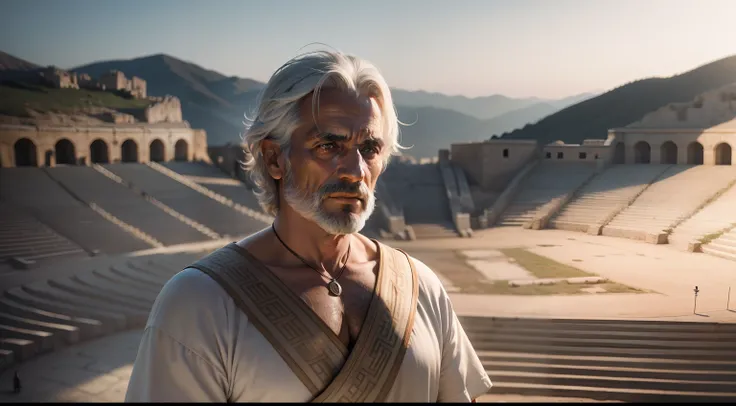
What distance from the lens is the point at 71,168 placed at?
16625 millimetres

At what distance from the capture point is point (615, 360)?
22.0 feet

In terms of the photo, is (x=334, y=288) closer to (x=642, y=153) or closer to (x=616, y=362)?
(x=616, y=362)

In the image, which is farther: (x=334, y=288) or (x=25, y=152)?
(x=25, y=152)

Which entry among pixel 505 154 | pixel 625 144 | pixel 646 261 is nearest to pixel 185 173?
pixel 505 154

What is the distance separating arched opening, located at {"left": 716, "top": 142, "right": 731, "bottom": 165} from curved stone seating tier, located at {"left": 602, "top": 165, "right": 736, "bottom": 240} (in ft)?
0.47

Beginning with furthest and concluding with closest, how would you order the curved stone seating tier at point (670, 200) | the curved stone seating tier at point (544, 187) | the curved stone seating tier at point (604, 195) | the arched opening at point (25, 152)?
the arched opening at point (25, 152) < the curved stone seating tier at point (544, 187) < the curved stone seating tier at point (604, 195) < the curved stone seating tier at point (670, 200)

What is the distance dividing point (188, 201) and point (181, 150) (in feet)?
18.3

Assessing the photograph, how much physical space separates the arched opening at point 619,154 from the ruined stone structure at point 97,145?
13284mm

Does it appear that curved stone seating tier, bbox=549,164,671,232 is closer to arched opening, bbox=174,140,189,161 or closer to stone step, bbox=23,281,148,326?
stone step, bbox=23,281,148,326

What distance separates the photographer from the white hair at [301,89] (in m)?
1.68

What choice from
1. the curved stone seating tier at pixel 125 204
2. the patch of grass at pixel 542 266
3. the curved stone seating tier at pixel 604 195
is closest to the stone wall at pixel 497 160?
the curved stone seating tier at pixel 604 195

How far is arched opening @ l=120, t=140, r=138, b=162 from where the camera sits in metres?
20.1

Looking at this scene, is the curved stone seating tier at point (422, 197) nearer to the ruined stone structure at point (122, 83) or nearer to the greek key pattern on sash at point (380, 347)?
the ruined stone structure at point (122, 83)

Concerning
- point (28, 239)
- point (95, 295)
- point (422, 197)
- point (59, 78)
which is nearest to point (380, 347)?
point (95, 295)
